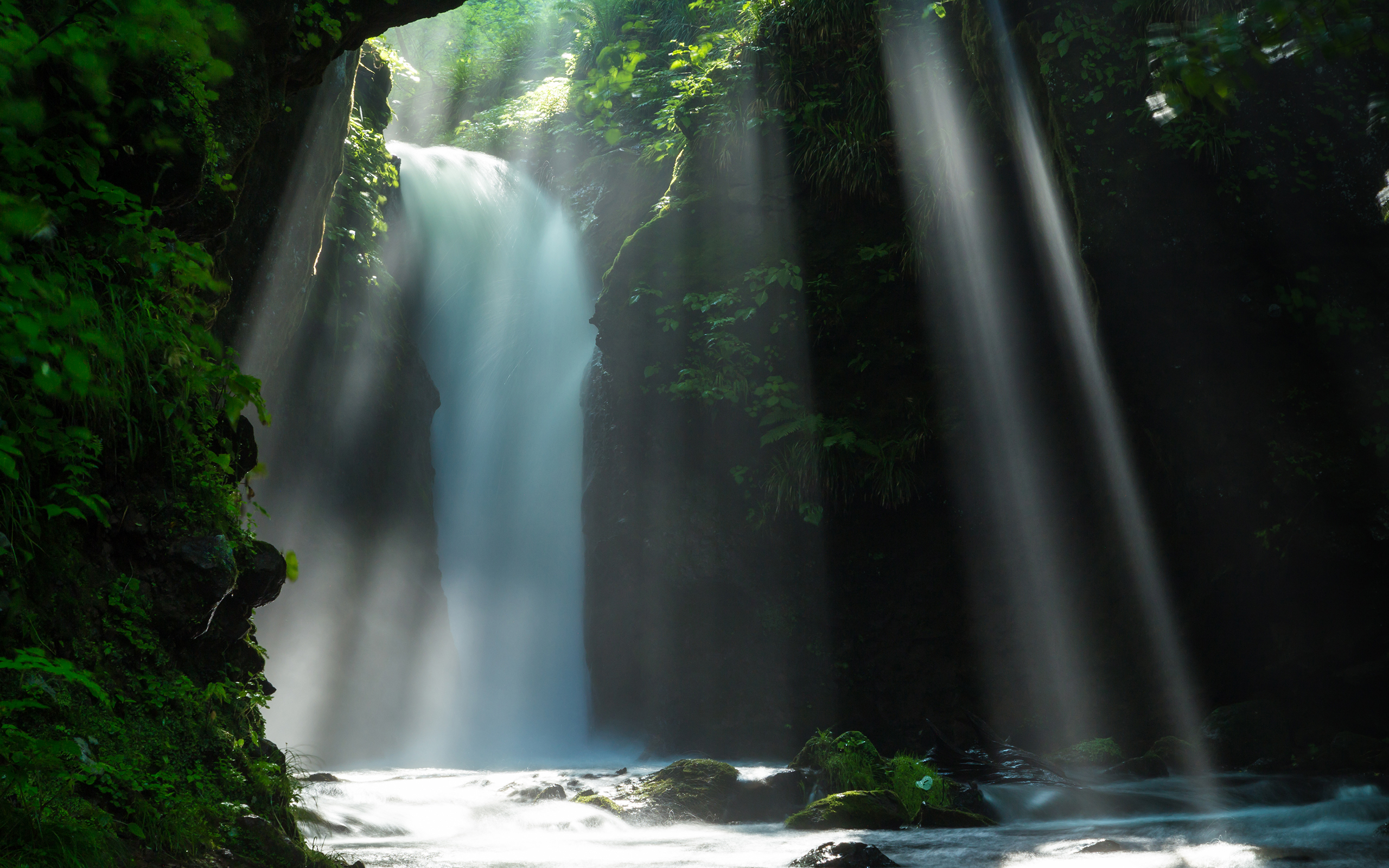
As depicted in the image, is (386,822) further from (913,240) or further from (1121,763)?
(913,240)

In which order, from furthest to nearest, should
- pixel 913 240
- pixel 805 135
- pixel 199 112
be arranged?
1. pixel 805 135
2. pixel 913 240
3. pixel 199 112

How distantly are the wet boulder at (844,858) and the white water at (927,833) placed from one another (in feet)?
1.01

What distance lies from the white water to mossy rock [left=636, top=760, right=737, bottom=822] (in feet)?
0.65

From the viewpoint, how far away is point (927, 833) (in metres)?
5.98

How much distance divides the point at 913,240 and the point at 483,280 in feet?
28.4

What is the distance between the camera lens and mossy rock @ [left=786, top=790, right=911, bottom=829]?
20.1 ft

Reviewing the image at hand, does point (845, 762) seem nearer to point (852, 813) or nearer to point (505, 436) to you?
point (852, 813)

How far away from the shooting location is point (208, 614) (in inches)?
132

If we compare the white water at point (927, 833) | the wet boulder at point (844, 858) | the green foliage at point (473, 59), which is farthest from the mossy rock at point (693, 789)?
the green foliage at point (473, 59)

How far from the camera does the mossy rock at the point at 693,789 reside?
6648mm

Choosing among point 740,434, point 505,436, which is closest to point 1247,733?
point 740,434

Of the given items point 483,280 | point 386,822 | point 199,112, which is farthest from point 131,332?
point 483,280

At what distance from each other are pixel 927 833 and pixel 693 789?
1904mm

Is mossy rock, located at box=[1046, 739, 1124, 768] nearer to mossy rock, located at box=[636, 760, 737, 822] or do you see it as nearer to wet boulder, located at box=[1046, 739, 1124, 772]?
wet boulder, located at box=[1046, 739, 1124, 772]
